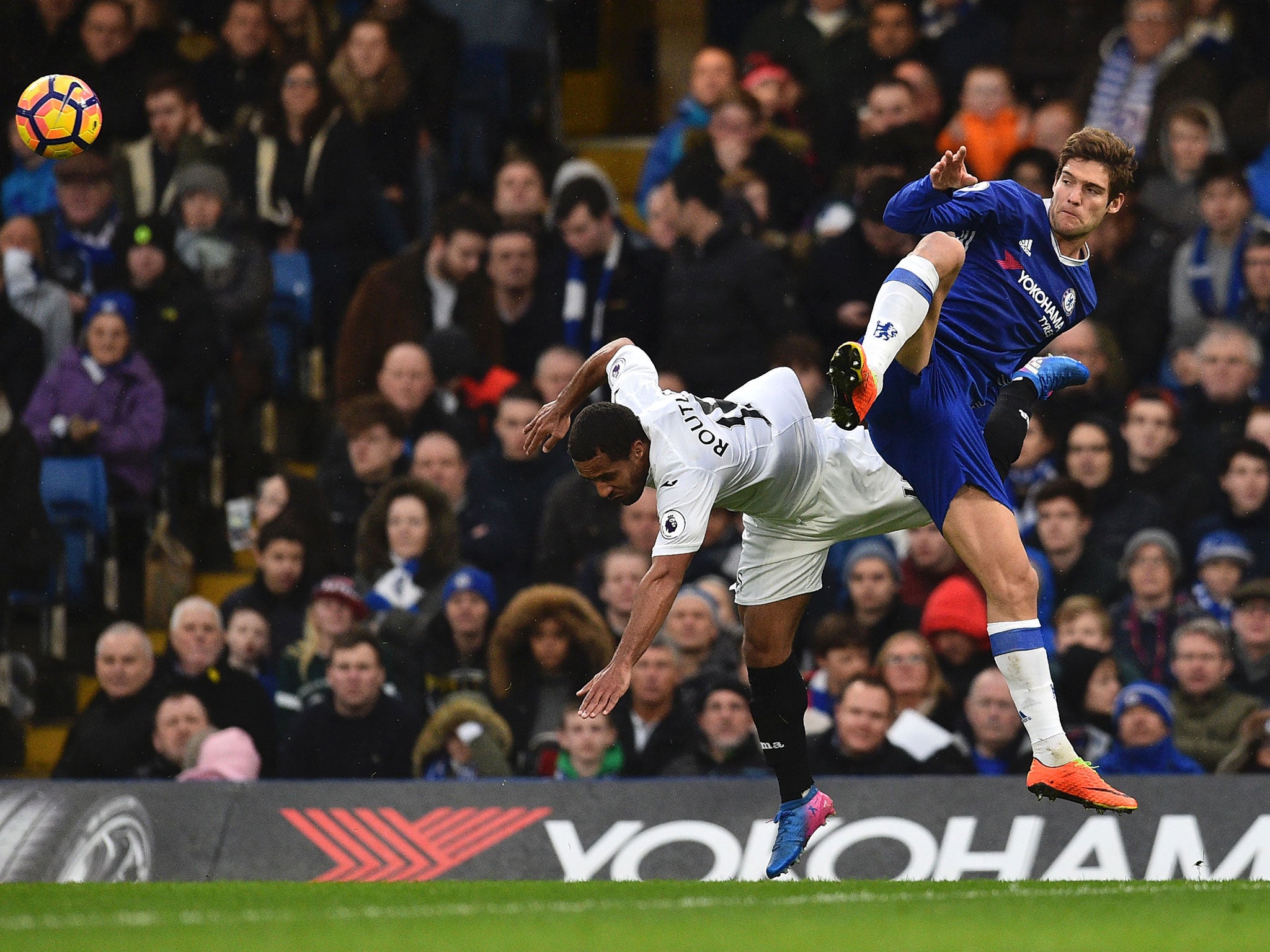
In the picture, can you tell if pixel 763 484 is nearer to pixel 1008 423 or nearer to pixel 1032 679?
pixel 1008 423

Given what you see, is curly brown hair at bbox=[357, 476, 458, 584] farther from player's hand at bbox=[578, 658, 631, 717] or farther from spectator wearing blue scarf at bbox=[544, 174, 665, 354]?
player's hand at bbox=[578, 658, 631, 717]

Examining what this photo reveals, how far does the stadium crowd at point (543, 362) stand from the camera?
36.4 ft

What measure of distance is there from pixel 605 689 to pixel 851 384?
1371 mm

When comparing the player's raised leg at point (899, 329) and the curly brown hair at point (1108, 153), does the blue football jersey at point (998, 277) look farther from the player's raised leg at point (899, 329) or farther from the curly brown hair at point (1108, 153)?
the curly brown hair at point (1108, 153)

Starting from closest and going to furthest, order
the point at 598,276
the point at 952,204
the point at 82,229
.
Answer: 1. the point at 952,204
2. the point at 598,276
3. the point at 82,229

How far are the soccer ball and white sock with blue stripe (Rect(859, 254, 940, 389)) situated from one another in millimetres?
4021

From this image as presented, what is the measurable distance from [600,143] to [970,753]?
25.5ft

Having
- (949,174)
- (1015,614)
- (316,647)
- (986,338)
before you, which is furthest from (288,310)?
(1015,614)

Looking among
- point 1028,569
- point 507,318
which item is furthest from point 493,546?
point 1028,569

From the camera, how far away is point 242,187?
14.5 meters

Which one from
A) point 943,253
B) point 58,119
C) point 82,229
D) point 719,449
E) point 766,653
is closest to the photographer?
point 943,253

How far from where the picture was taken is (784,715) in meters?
8.92

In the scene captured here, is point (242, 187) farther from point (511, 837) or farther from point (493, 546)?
point (511, 837)

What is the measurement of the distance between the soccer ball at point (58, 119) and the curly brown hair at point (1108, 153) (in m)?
4.47
